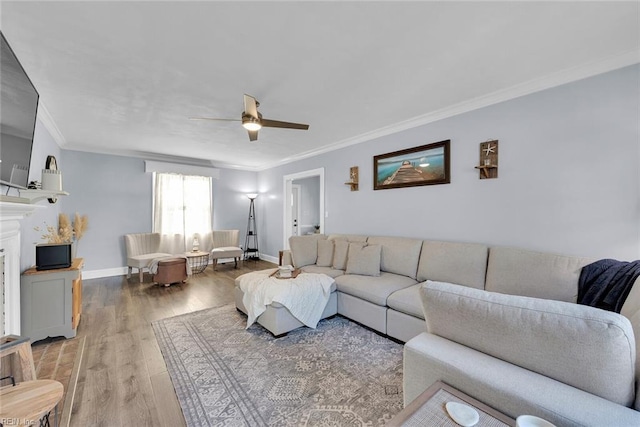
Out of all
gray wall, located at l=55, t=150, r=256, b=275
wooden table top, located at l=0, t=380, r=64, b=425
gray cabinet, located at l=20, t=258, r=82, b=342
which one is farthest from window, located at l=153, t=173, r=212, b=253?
wooden table top, located at l=0, t=380, r=64, b=425

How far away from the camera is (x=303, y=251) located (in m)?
3.90

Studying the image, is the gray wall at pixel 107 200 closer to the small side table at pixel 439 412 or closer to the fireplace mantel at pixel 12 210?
the fireplace mantel at pixel 12 210

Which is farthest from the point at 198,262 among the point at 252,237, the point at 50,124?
the point at 50,124

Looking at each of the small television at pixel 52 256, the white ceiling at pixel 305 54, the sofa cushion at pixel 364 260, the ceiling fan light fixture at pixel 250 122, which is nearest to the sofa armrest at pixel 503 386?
the white ceiling at pixel 305 54

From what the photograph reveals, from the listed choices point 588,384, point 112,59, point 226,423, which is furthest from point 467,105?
point 226,423

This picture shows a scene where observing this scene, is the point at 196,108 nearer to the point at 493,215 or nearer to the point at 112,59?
the point at 112,59

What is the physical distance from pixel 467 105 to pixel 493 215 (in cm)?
128

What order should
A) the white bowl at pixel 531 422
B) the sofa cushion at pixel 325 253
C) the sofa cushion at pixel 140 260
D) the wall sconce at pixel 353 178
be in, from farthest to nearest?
the sofa cushion at pixel 140 260 < the wall sconce at pixel 353 178 < the sofa cushion at pixel 325 253 < the white bowl at pixel 531 422

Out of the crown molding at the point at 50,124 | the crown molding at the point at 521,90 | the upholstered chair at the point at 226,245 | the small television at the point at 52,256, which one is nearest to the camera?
the crown molding at the point at 521,90

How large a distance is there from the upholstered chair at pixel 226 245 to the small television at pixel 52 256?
113 inches

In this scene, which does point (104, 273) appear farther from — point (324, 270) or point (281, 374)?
point (281, 374)

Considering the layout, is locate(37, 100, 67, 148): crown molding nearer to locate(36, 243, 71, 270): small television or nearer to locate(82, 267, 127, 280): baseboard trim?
locate(36, 243, 71, 270): small television

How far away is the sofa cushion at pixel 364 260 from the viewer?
10.5 ft

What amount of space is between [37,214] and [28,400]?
10.1ft
